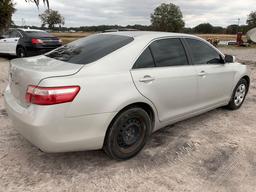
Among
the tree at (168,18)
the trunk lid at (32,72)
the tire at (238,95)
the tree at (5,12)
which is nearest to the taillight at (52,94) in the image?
the trunk lid at (32,72)

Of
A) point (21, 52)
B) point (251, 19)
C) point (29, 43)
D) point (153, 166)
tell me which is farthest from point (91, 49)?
point (251, 19)

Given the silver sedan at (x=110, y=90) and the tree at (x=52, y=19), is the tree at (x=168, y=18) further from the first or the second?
the silver sedan at (x=110, y=90)

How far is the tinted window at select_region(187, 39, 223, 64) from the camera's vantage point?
3.90 meters

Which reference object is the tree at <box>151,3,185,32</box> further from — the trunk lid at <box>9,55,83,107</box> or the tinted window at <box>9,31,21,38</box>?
the trunk lid at <box>9,55,83,107</box>

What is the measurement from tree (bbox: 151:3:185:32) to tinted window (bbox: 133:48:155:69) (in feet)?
234

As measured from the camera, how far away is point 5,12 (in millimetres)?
16109

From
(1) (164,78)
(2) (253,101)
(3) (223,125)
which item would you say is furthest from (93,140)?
(2) (253,101)

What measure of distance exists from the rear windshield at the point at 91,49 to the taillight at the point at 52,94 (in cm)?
49

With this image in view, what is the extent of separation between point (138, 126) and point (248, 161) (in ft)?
4.74

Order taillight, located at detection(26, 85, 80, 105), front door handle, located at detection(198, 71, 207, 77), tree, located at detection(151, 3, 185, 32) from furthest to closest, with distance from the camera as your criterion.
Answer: tree, located at detection(151, 3, 185, 32), front door handle, located at detection(198, 71, 207, 77), taillight, located at detection(26, 85, 80, 105)

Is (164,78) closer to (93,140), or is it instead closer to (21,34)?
(93,140)

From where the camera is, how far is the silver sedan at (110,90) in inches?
99.0

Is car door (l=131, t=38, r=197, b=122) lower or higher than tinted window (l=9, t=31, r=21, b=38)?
lower

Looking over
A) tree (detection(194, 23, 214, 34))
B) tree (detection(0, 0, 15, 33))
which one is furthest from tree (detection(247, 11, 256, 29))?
tree (detection(0, 0, 15, 33))
